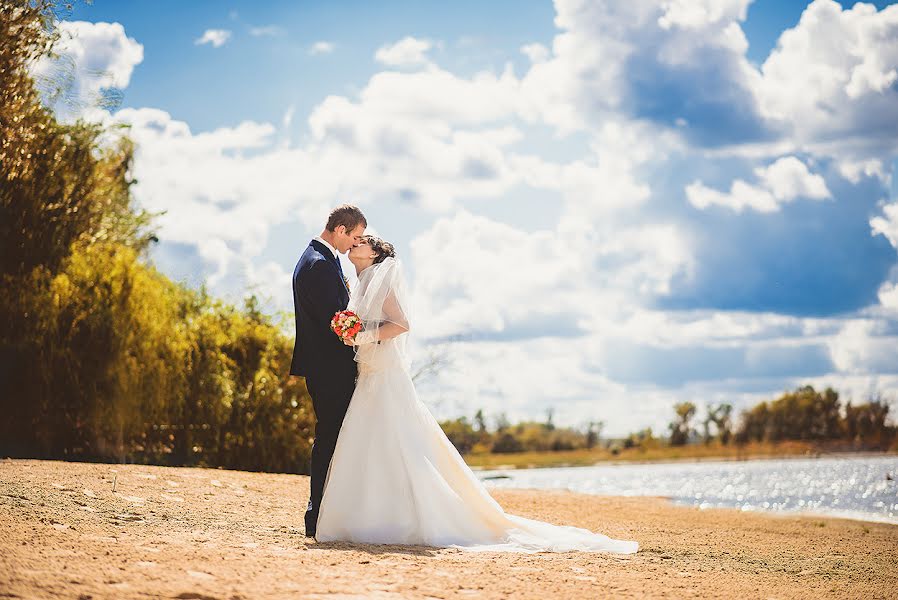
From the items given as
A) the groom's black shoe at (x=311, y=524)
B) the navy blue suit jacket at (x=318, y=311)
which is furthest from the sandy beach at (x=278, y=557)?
the navy blue suit jacket at (x=318, y=311)

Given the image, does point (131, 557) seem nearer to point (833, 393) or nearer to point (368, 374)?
point (368, 374)

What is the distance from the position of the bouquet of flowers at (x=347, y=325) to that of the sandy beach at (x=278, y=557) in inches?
69.2

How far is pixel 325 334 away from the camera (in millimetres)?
7934

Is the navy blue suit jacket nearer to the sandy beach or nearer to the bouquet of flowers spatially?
the bouquet of flowers

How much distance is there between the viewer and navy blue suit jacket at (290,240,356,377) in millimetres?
7875

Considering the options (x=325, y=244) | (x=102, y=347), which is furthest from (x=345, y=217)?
(x=102, y=347)

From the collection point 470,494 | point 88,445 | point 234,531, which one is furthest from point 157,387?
point 470,494

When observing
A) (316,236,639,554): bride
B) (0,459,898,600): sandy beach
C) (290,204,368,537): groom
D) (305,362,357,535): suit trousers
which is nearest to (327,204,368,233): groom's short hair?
(290,204,368,537): groom

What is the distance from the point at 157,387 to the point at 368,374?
31.0 ft

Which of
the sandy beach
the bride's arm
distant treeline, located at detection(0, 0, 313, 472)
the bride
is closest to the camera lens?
the sandy beach

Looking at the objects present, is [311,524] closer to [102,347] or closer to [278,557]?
[278,557]

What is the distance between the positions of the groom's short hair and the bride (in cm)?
21

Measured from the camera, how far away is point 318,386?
26.3 feet

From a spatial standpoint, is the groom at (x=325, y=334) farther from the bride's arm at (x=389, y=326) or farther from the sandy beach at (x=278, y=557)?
the sandy beach at (x=278, y=557)
